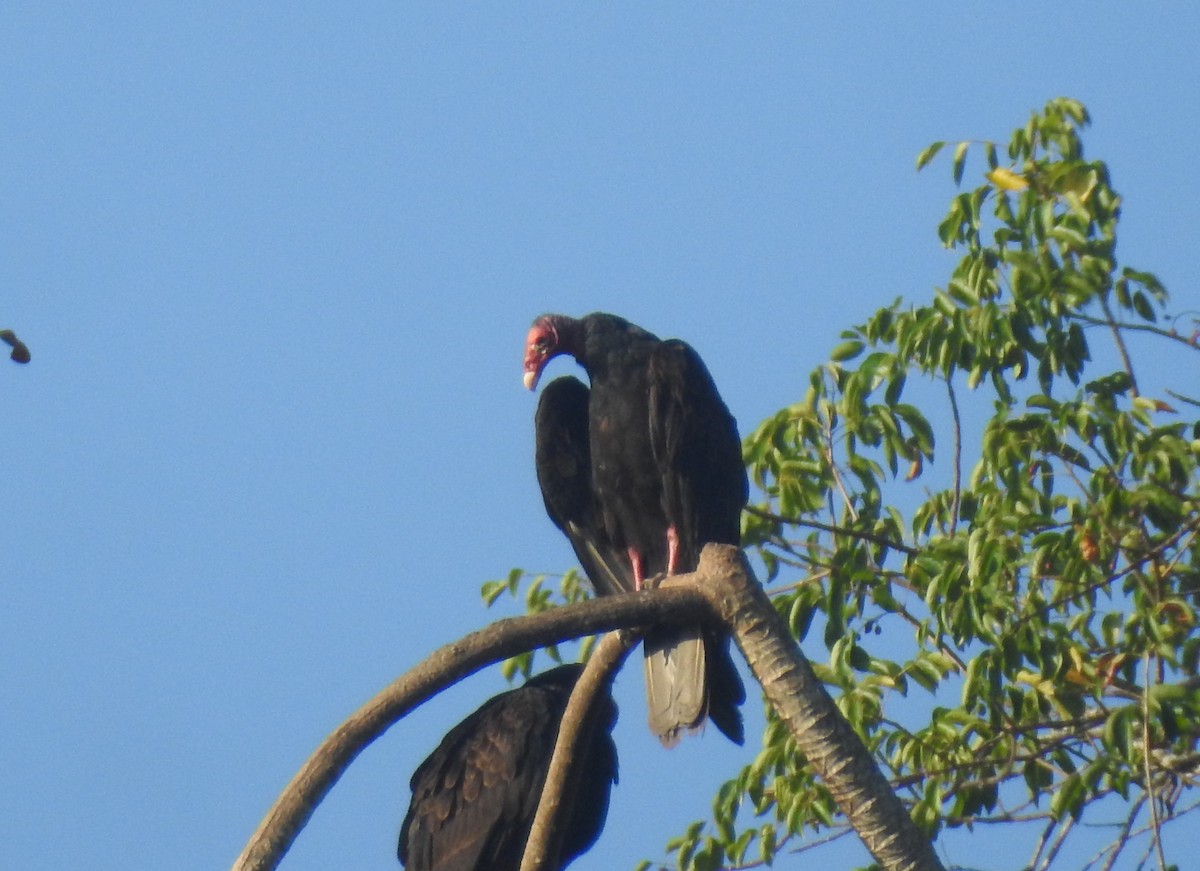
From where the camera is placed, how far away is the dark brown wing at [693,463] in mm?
4312

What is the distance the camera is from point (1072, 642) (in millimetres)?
3777

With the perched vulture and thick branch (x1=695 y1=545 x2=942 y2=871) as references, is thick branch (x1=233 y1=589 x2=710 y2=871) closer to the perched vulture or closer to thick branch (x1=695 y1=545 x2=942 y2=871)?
thick branch (x1=695 y1=545 x2=942 y2=871)

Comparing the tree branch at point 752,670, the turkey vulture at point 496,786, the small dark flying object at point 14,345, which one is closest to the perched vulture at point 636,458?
the turkey vulture at point 496,786

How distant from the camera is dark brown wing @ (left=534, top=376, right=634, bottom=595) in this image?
4.61m

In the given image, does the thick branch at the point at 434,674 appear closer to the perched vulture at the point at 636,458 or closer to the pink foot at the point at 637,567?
the perched vulture at the point at 636,458

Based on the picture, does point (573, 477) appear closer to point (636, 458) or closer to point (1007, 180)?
point (636, 458)

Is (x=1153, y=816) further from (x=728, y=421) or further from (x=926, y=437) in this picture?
(x=728, y=421)

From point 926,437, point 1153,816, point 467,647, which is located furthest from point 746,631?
point 926,437

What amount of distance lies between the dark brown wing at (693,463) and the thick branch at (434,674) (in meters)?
1.61

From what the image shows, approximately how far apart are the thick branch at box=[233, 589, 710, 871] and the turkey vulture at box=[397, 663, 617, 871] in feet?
5.80

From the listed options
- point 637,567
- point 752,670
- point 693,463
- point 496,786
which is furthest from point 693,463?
point 752,670

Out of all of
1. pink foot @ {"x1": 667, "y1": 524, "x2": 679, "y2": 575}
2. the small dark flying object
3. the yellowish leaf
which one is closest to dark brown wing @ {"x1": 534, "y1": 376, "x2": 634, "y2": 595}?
pink foot @ {"x1": 667, "y1": 524, "x2": 679, "y2": 575}

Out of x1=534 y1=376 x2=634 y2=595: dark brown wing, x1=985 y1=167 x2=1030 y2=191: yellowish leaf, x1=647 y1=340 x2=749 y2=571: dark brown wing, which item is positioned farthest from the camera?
x1=534 y1=376 x2=634 y2=595: dark brown wing

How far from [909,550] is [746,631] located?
1788mm
